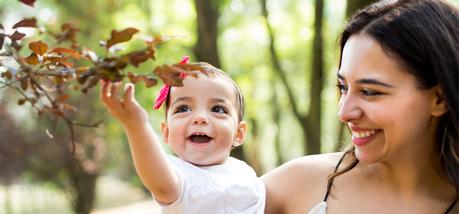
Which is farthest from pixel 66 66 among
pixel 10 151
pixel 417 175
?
pixel 10 151

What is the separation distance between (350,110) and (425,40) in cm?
35

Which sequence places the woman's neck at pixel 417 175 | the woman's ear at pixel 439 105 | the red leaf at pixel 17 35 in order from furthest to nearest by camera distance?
the woman's neck at pixel 417 175
the woman's ear at pixel 439 105
the red leaf at pixel 17 35

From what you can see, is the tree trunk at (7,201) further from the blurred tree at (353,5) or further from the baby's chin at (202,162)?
the baby's chin at (202,162)

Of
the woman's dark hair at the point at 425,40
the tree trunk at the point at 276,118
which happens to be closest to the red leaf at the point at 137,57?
the woman's dark hair at the point at 425,40

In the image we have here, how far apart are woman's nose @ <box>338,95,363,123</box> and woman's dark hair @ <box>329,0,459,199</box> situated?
19 cm

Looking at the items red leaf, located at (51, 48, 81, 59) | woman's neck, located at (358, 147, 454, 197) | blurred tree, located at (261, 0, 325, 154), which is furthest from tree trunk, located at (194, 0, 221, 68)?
red leaf, located at (51, 48, 81, 59)

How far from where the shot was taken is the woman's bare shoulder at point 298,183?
277cm

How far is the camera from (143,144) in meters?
1.76

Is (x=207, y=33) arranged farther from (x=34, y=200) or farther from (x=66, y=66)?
(x=34, y=200)

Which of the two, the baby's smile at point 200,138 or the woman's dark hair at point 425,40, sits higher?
the woman's dark hair at point 425,40

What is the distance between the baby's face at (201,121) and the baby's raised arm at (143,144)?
22 cm

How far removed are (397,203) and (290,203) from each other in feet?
1.26

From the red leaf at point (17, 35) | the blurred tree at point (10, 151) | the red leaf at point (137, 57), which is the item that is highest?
the red leaf at point (17, 35)

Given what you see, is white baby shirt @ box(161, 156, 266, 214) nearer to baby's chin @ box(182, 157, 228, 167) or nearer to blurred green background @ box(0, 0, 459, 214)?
baby's chin @ box(182, 157, 228, 167)
